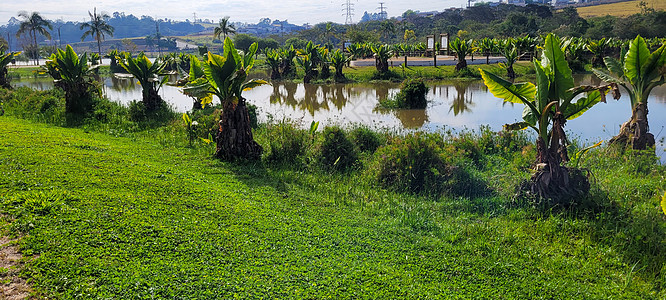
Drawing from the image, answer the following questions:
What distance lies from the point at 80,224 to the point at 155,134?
6121 millimetres

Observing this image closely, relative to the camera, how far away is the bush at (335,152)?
7.71m

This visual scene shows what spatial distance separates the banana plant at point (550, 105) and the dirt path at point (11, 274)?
16.7 ft

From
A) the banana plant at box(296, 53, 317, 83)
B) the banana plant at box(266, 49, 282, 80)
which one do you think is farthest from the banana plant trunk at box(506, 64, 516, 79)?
the banana plant at box(266, 49, 282, 80)

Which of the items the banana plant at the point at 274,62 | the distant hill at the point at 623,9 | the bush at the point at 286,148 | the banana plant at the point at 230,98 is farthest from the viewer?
the distant hill at the point at 623,9

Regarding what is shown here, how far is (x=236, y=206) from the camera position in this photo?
17.0 feet

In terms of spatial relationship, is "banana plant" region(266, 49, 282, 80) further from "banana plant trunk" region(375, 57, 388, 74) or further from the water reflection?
the water reflection

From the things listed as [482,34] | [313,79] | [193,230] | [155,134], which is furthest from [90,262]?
[482,34]

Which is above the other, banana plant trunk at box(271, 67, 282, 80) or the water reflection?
banana plant trunk at box(271, 67, 282, 80)

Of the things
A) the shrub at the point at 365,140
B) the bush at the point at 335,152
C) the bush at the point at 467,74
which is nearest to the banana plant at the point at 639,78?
the shrub at the point at 365,140

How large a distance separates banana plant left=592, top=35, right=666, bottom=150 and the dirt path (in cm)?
800

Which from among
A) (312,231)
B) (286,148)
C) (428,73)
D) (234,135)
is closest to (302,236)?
(312,231)

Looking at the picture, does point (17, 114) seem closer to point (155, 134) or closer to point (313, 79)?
point (155, 134)

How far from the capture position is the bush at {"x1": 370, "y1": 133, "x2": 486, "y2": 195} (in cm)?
656

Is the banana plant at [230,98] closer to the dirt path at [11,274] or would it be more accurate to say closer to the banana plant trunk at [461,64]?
the dirt path at [11,274]
